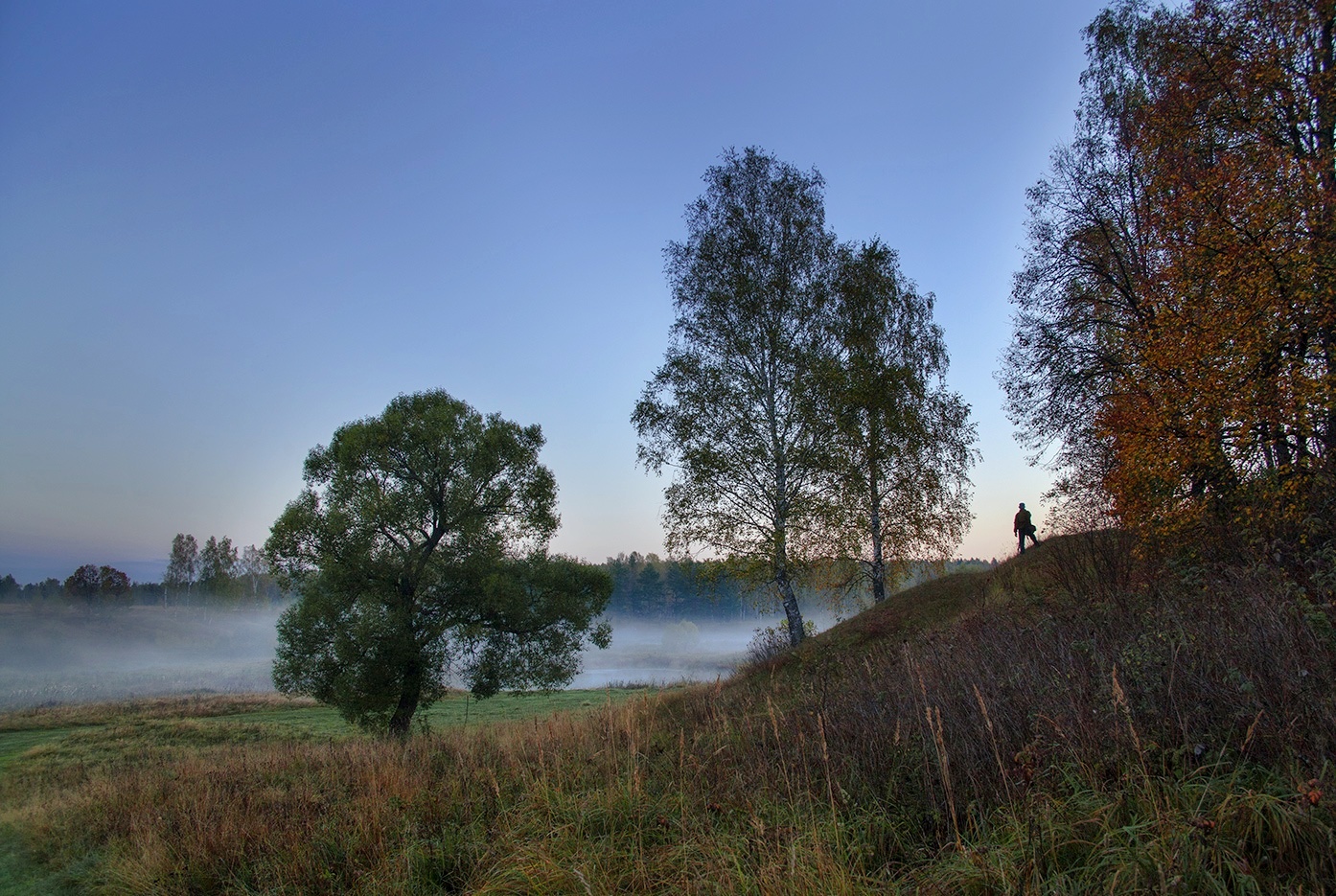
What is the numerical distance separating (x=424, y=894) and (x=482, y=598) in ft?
42.8

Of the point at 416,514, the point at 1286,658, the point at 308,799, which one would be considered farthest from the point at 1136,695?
the point at 416,514

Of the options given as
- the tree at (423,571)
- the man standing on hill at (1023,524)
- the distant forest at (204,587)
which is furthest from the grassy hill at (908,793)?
the distant forest at (204,587)

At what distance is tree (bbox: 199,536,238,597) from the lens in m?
80.1

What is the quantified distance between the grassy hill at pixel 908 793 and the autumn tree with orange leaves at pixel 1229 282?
151 centimetres

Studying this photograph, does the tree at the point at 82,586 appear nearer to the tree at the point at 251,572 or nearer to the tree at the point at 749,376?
the tree at the point at 251,572

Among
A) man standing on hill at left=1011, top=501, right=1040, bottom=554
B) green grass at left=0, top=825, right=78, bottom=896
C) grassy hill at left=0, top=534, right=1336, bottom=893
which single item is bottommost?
green grass at left=0, top=825, right=78, bottom=896

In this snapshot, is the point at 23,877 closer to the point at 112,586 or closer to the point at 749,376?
the point at 749,376

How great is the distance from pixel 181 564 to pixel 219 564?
827cm

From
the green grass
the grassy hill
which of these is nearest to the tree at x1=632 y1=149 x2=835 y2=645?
the grassy hill

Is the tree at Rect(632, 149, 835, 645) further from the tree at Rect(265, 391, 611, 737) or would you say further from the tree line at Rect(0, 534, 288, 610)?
the tree line at Rect(0, 534, 288, 610)

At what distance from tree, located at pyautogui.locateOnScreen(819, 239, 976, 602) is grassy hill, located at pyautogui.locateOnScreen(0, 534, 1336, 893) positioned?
6.95 metres

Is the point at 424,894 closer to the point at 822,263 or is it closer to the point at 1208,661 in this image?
the point at 1208,661

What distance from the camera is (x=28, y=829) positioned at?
8.69 meters

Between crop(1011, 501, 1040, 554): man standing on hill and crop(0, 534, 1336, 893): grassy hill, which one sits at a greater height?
crop(1011, 501, 1040, 554): man standing on hill
